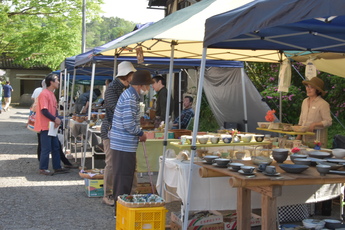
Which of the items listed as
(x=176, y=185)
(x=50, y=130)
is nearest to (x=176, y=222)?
(x=176, y=185)

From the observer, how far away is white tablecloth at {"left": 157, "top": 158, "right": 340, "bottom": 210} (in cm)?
564

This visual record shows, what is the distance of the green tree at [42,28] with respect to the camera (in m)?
24.6

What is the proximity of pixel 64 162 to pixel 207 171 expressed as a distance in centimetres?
634

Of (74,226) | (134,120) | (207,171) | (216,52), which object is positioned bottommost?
(74,226)

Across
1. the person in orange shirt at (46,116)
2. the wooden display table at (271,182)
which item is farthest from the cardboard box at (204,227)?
the person in orange shirt at (46,116)

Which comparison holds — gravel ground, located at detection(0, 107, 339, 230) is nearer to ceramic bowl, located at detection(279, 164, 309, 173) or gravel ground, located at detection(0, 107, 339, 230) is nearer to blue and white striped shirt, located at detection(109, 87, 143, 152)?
blue and white striped shirt, located at detection(109, 87, 143, 152)

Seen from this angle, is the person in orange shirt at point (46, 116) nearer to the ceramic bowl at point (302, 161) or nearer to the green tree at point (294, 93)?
the green tree at point (294, 93)

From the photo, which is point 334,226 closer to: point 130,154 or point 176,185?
point 176,185

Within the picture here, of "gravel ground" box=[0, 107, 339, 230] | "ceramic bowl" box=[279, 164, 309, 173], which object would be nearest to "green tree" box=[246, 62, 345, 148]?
"gravel ground" box=[0, 107, 339, 230]

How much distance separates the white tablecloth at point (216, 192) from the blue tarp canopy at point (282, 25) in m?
1.43

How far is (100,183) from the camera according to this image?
8.02m

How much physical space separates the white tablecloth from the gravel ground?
99 cm

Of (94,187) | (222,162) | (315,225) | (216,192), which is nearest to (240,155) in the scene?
(216,192)

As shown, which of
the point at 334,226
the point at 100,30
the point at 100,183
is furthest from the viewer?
the point at 100,30
